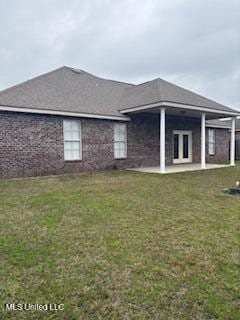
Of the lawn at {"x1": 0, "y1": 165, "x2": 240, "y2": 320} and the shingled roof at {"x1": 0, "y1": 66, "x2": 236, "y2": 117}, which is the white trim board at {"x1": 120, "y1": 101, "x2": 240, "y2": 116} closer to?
the shingled roof at {"x1": 0, "y1": 66, "x2": 236, "y2": 117}

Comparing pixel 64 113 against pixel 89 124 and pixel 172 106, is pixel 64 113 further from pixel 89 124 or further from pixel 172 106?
pixel 172 106

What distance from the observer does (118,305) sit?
2469 mm

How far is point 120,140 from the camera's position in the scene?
1396 centimetres

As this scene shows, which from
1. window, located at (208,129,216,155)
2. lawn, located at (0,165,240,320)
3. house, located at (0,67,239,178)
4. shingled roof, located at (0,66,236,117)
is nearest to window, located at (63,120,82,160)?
house, located at (0,67,239,178)

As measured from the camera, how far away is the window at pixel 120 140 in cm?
1377

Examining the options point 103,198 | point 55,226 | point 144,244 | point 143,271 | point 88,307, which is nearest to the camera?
point 88,307

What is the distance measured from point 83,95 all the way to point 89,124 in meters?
2.08

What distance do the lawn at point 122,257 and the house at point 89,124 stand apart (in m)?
4.77

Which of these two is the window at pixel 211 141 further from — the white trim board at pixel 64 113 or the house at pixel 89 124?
the white trim board at pixel 64 113

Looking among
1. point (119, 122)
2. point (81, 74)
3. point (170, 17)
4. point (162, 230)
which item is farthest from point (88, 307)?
point (81, 74)

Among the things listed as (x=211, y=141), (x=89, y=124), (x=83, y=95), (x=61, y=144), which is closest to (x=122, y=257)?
(x=61, y=144)

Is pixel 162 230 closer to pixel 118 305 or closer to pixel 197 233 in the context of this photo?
pixel 197 233

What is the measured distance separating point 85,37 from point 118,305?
17.9 meters

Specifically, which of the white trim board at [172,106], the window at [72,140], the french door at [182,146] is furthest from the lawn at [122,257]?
the french door at [182,146]
